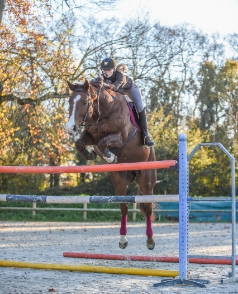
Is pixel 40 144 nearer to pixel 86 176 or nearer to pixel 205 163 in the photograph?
pixel 86 176

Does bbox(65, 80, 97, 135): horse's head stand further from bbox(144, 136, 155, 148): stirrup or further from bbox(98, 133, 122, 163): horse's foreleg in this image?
bbox(144, 136, 155, 148): stirrup

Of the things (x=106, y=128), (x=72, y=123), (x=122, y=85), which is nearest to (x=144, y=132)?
(x=122, y=85)

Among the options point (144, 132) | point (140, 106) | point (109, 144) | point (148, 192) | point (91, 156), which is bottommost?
point (148, 192)

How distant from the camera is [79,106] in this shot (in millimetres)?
5996

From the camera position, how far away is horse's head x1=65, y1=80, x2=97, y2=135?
19.2ft

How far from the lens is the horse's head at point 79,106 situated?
5848 millimetres

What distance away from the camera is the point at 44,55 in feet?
53.7

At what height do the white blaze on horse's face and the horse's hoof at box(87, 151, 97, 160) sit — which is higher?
the white blaze on horse's face

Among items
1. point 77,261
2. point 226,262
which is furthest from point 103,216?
point 226,262

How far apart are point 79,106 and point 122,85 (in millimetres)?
1386

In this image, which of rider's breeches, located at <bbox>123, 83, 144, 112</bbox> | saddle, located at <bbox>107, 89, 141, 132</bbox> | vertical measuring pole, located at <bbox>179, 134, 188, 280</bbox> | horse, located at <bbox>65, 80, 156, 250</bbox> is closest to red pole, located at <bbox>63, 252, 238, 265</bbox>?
horse, located at <bbox>65, 80, 156, 250</bbox>

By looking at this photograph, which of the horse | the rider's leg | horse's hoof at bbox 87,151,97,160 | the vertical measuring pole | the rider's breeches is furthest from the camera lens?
the rider's breeches

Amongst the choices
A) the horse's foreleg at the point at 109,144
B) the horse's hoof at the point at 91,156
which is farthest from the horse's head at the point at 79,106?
the horse's hoof at the point at 91,156

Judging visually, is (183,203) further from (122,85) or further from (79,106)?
(122,85)
